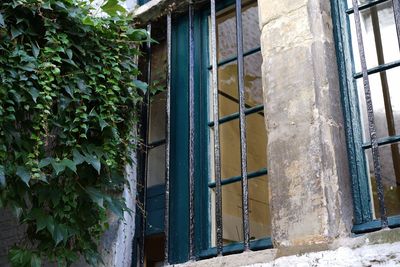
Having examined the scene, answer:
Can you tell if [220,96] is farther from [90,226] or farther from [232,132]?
[90,226]

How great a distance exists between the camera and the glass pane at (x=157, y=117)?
4.51 metres

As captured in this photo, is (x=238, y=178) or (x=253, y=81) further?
(x=253, y=81)

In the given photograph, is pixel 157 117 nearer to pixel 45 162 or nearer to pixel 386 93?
pixel 45 162

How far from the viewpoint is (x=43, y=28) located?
3844mm

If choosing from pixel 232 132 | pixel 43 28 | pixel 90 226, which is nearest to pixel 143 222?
pixel 90 226

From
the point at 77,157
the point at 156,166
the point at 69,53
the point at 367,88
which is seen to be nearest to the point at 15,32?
the point at 69,53

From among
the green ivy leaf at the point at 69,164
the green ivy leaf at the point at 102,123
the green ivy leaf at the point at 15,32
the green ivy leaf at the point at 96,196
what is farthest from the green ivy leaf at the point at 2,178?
the green ivy leaf at the point at 15,32

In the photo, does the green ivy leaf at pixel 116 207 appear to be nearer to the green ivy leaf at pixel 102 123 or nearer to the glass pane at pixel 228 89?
the green ivy leaf at pixel 102 123

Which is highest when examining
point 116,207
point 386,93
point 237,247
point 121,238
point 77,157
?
point 386,93

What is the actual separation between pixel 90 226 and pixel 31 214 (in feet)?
1.33

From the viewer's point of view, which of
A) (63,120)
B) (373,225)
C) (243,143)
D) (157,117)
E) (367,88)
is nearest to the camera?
(373,225)

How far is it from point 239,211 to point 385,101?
1.29 meters

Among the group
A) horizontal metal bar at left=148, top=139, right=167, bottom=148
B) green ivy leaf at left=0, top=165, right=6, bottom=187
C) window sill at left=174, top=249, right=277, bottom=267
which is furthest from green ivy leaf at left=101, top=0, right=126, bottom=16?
window sill at left=174, top=249, right=277, bottom=267

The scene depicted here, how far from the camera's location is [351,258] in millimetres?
2912
